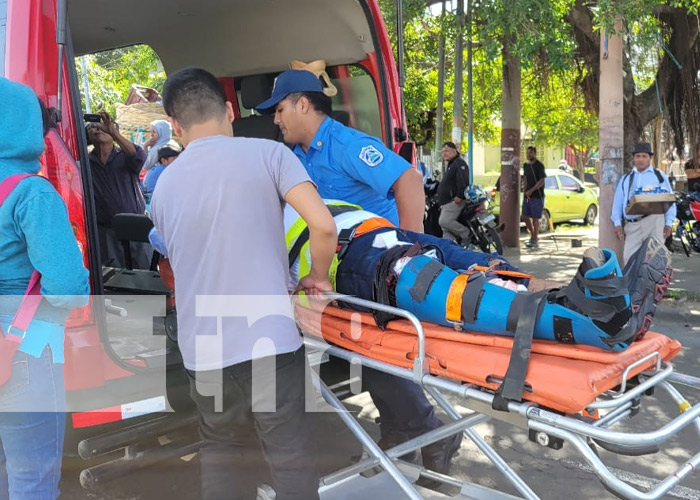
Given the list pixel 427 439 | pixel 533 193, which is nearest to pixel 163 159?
pixel 427 439

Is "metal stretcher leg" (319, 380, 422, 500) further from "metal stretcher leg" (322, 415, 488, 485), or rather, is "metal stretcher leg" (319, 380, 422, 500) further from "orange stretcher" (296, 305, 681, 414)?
"orange stretcher" (296, 305, 681, 414)

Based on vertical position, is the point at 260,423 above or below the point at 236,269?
below

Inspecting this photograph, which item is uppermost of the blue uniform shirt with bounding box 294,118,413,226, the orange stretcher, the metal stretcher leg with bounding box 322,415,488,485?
the blue uniform shirt with bounding box 294,118,413,226

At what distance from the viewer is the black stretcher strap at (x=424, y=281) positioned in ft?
7.06

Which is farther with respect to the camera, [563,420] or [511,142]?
[511,142]

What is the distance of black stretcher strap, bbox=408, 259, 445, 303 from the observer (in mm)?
2152

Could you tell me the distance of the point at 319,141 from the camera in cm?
285

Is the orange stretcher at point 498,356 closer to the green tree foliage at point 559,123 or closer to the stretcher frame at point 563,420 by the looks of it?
the stretcher frame at point 563,420

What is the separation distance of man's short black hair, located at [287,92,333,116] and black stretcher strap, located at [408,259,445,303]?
3.22 ft

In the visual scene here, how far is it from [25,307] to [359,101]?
10.7 feet

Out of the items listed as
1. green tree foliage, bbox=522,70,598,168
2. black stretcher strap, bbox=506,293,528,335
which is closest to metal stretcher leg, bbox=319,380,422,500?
black stretcher strap, bbox=506,293,528,335

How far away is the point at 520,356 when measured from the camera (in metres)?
1.86

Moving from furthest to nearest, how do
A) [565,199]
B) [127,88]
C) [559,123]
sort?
1. [559,123]
2. [127,88]
3. [565,199]

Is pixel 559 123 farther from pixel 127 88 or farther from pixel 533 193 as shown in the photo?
pixel 127 88
